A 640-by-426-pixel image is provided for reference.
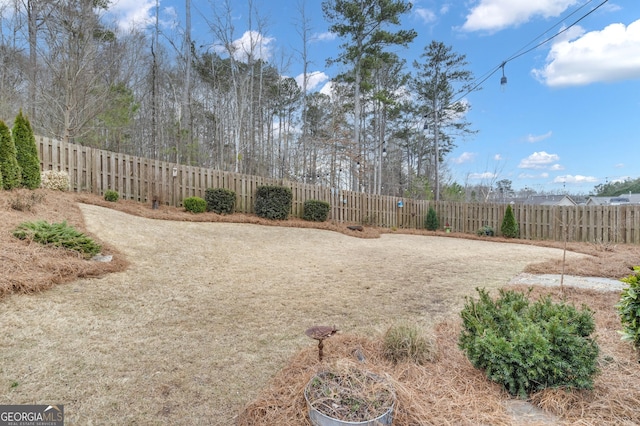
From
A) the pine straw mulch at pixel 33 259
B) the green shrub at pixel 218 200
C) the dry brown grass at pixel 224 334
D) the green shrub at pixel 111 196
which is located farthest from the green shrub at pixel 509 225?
the green shrub at pixel 111 196

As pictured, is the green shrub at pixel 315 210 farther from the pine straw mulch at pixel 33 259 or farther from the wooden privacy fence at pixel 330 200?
the pine straw mulch at pixel 33 259

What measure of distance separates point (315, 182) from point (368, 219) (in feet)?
18.4

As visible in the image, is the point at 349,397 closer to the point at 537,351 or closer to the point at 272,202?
the point at 537,351

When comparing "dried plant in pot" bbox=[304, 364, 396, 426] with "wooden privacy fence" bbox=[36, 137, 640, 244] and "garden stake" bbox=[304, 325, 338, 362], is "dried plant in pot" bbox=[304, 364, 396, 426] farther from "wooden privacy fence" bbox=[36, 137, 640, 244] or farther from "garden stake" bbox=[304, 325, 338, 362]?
"wooden privacy fence" bbox=[36, 137, 640, 244]

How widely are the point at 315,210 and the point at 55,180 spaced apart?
300 inches

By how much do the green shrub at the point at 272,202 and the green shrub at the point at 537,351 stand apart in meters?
8.74

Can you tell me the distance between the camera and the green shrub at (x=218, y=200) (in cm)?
988

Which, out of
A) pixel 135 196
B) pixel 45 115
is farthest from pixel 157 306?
pixel 45 115

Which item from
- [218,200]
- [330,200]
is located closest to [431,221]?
[330,200]

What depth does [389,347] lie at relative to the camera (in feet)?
7.52

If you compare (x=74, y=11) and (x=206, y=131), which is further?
(x=206, y=131)

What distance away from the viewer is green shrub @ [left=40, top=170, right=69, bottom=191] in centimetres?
725

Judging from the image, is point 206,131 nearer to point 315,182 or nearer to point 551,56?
point 315,182

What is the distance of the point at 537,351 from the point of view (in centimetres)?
178
